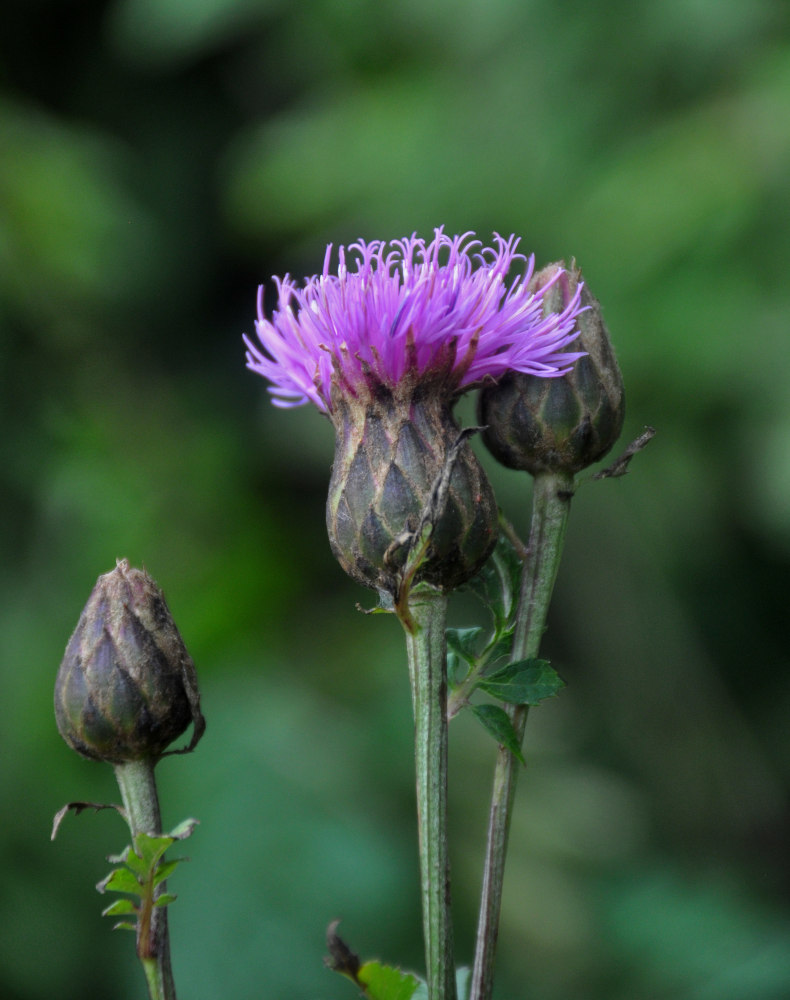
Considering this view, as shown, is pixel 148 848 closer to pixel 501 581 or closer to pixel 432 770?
pixel 432 770

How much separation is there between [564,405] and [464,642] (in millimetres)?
295

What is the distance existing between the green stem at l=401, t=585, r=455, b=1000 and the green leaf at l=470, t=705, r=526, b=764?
5cm

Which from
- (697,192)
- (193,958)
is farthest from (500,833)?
(697,192)

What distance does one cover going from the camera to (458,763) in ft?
10.6

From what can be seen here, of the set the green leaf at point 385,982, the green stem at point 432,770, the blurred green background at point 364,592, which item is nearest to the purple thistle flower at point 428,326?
the green stem at point 432,770

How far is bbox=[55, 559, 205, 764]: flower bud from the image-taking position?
1206 mm

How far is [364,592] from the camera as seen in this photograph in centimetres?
388

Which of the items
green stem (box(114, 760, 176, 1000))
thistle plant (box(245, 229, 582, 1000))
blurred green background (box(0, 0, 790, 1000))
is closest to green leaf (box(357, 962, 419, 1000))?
thistle plant (box(245, 229, 582, 1000))

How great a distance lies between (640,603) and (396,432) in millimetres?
2678

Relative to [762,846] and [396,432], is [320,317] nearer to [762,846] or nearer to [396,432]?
[396,432]

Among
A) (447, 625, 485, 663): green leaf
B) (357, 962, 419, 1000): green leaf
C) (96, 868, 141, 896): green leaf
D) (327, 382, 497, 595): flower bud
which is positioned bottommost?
(357, 962, 419, 1000): green leaf

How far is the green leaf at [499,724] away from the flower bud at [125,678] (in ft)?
1.00

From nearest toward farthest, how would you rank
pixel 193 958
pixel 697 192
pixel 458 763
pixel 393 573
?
pixel 393 573
pixel 193 958
pixel 697 192
pixel 458 763

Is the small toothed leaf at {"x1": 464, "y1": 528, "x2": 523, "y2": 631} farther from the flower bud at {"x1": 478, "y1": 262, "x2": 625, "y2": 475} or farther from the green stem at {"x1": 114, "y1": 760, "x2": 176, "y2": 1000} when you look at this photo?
the green stem at {"x1": 114, "y1": 760, "x2": 176, "y2": 1000}
